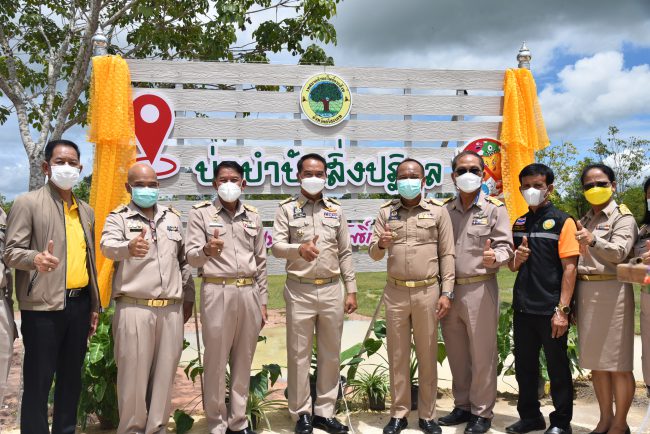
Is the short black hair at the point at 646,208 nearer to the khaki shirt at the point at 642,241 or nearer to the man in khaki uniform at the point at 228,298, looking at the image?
the khaki shirt at the point at 642,241

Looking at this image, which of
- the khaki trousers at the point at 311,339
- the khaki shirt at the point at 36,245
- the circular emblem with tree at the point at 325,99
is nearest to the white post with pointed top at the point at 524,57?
the circular emblem with tree at the point at 325,99

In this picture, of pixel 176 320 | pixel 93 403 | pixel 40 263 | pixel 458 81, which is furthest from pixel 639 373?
pixel 40 263

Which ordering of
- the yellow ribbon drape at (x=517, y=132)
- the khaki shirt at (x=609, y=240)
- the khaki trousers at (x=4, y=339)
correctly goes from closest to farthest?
the khaki trousers at (x=4, y=339), the khaki shirt at (x=609, y=240), the yellow ribbon drape at (x=517, y=132)

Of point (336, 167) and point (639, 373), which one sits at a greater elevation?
point (336, 167)

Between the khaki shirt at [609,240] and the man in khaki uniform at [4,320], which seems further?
the khaki shirt at [609,240]

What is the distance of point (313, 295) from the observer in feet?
12.0

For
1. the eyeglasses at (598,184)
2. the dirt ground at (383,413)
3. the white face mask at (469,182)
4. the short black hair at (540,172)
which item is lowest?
the dirt ground at (383,413)

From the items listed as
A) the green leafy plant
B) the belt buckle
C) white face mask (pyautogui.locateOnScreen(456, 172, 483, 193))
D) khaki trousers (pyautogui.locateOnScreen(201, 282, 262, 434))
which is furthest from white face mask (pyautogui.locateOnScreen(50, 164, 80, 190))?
white face mask (pyautogui.locateOnScreen(456, 172, 483, 193))

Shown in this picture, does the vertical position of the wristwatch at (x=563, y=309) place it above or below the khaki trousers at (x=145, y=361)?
above

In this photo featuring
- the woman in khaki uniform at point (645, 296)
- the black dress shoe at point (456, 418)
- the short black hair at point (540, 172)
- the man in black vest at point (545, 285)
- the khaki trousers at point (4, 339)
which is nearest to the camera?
the khaki trousers at point (4, 339)

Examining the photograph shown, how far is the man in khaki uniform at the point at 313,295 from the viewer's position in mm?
3654

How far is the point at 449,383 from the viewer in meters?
5.17

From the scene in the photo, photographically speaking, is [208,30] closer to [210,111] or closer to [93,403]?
[210,111]

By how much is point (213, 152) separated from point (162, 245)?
5.04 feet
